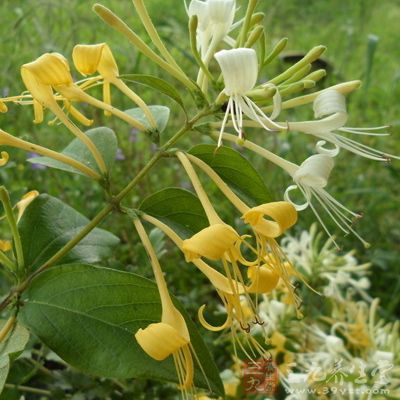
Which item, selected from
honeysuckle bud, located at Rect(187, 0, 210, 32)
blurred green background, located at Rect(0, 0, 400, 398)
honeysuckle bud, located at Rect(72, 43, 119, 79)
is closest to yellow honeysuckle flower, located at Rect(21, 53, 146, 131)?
honeysuckle bud, located at Rect(72, 43, 119, 79)

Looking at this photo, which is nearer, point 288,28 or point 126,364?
point 126,364

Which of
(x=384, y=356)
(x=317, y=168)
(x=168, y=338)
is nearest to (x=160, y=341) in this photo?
(x=168, y=338)

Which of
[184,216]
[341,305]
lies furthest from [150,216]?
[341,305]

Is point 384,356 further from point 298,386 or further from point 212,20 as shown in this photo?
point 212,20

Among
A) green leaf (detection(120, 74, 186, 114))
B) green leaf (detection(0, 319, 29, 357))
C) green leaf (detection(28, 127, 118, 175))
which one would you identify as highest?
green leaf (detection(120, 74, 186, 114))

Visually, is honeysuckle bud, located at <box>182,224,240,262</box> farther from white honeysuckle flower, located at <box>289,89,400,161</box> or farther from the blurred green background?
the blurred green background

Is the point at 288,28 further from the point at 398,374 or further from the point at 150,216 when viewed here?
the point at 150,216
